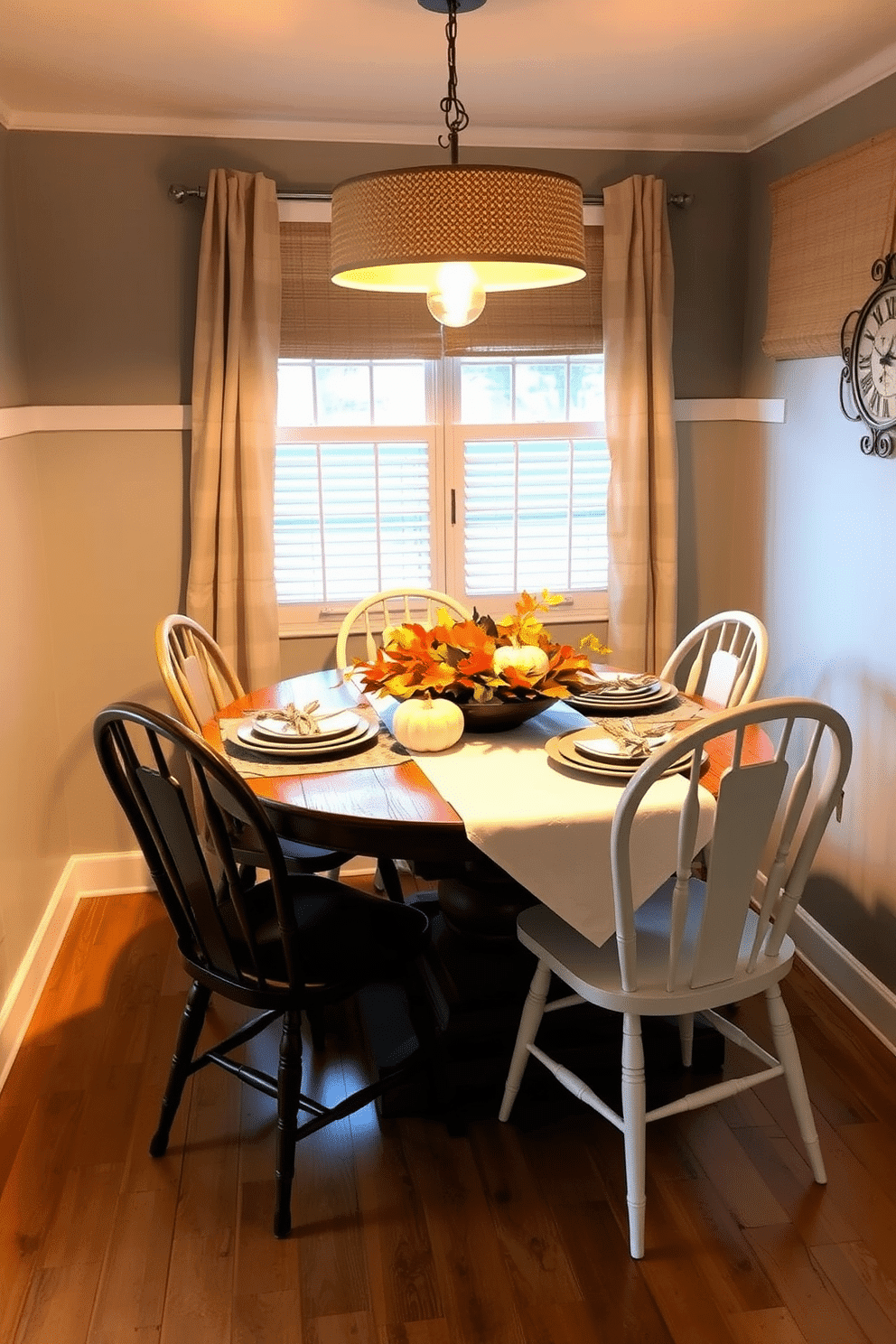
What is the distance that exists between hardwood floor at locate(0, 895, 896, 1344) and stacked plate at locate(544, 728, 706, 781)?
2.63 feet

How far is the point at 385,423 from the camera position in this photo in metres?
3.64

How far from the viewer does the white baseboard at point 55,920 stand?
9.07ft

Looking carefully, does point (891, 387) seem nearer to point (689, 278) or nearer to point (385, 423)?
point (689, 278)

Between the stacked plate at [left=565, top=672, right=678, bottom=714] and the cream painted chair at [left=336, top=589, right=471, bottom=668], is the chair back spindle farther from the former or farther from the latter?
the cream painted chair at [left=336, top=589, right=471, bottom=668]

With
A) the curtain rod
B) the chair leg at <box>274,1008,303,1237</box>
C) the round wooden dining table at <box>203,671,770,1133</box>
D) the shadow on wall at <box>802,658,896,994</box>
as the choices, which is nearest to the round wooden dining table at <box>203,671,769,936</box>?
the round wooden dining table at <box>203,671,770,1133</box>

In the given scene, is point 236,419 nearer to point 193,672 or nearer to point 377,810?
point 193,672

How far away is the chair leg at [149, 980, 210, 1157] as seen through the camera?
2.33 metres

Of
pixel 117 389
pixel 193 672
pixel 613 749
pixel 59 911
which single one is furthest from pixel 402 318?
pixel 59 911

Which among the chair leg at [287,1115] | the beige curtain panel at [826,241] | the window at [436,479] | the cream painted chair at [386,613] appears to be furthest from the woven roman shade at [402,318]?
the chair leg at [287,1115]

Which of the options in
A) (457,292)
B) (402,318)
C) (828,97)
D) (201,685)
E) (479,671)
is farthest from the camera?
(402,318)

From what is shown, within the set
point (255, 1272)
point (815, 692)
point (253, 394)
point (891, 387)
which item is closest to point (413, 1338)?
point (255, 1272)

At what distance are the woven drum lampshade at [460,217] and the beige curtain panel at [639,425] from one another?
5.00ft

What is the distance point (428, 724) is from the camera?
2.35 meters

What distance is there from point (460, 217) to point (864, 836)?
75.3 inches
